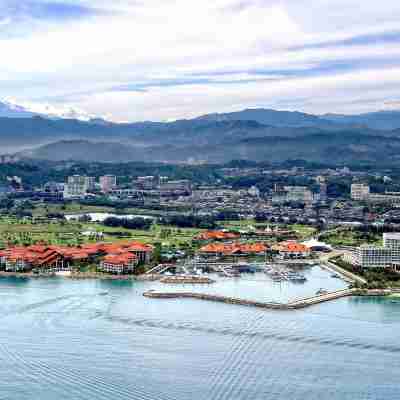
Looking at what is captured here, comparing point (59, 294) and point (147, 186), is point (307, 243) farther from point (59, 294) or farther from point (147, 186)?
point (147, 186)

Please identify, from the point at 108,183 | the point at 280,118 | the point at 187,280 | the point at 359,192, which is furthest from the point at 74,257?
the point at 280,118

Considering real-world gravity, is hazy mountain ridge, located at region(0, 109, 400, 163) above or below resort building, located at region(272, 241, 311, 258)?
above

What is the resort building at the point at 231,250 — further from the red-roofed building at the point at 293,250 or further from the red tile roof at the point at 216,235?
the red tile roof at the point at 216,235

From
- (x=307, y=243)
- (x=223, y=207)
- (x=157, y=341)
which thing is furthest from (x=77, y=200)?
(x=157, y=341)

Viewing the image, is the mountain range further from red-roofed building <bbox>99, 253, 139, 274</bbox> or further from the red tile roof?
red-roofed building <bbox>99, 253, 139, 274</bbox>

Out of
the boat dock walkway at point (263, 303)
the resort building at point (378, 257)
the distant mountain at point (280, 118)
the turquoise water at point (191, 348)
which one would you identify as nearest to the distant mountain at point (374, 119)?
the distant mountain at point (280, 118)

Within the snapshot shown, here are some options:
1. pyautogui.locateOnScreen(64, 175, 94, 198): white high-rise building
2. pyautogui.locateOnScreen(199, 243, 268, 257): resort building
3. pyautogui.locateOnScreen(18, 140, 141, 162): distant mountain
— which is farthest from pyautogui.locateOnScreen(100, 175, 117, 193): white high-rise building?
pyautogui.locateOnScreen(18, 140, 141, 162): distant mountain

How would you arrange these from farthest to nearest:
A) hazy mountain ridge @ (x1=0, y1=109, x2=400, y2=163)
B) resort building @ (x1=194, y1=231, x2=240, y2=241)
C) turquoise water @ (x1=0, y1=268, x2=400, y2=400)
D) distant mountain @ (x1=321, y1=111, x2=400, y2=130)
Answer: distant mountain @ (x1=321, y1=111, x2=400, y2=130), hazy mountain ridge @ (x1=0, y1=109, x2=400, y2=163), resort building @ (x1=194, y1=231, x2=240, y2=241), turquoise water @ (x1=0, y1=268, x2=400, y2=400)

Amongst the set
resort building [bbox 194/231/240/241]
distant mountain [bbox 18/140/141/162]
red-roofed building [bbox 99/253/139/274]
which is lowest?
red-roofed building [bbox 99/253/139/274]
